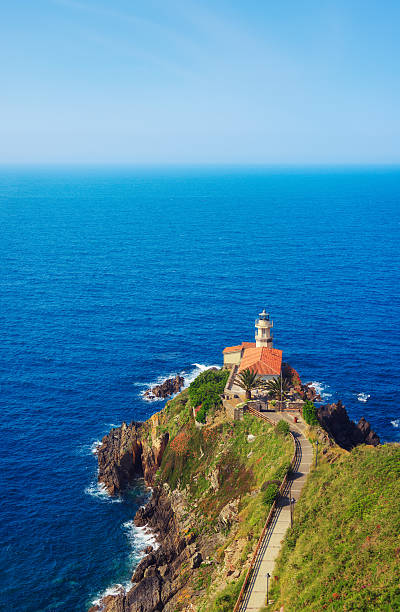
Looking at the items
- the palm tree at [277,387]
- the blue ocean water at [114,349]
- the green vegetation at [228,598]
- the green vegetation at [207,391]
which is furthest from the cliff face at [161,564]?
the palm tree at [277,387]

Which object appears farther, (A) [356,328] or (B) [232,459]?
(A) [356,328]

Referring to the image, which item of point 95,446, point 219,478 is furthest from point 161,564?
point 95,446

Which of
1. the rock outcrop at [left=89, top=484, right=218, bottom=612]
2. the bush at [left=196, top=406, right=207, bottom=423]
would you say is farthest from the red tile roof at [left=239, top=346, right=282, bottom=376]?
the rock outcrop at [left=89, top=484, right=218, bottom=612]

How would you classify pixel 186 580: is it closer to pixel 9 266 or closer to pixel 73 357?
pixel 73 357

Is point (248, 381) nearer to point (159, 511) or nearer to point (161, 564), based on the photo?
point (159, 511)

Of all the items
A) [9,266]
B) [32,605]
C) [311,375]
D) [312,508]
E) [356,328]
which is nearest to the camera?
[312,508]

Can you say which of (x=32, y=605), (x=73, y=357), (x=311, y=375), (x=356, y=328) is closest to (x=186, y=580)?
(x=32, y=605)

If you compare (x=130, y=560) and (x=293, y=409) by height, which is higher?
(x=293, y=409)

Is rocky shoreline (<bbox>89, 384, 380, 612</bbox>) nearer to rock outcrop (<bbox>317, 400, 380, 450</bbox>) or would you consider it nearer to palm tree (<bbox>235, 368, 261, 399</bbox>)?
rock outcrop (<bbox>317, 400, 380, 450</bbox>)

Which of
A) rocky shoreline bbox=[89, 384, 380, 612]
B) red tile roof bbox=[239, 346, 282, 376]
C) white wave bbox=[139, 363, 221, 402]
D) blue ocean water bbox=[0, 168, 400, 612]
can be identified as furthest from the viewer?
white wave bbox=[139, 363, 221, 402]
